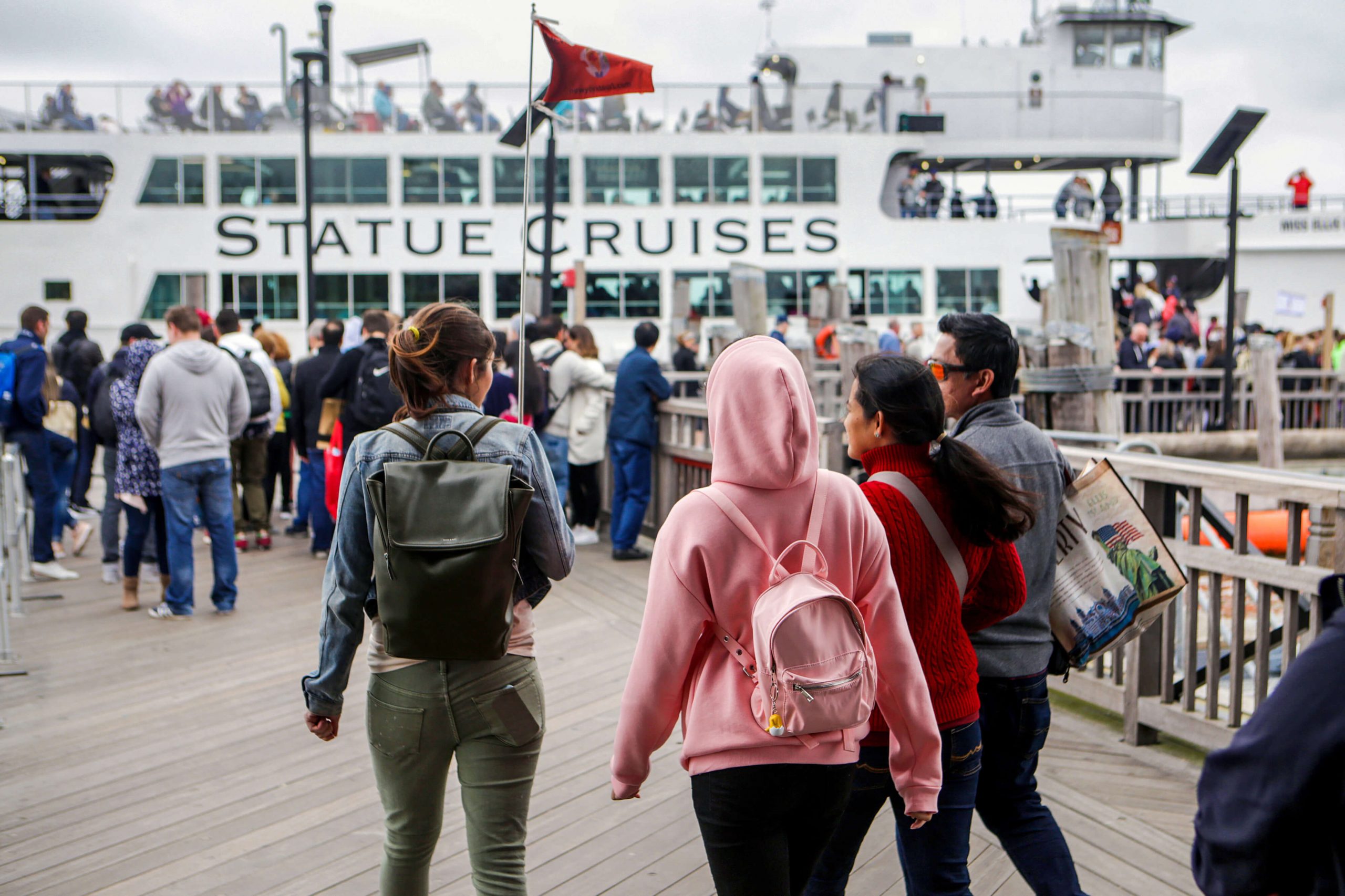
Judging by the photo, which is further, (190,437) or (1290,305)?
(1290,305)

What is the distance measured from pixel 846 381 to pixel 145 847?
281 inches

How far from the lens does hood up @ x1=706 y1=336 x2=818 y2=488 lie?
199 cm

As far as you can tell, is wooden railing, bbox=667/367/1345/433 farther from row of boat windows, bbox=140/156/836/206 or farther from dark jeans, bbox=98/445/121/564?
row of boat windows, bbox=140/156/836/206

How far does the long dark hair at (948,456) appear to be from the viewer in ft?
7.56

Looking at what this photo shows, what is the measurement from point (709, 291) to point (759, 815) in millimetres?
23581

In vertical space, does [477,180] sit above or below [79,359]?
above

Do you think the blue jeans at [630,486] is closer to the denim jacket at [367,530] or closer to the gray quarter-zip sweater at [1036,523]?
the gray quarter-zip sweater at [1036,523]

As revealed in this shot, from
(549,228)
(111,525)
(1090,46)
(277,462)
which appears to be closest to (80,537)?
(111,525)

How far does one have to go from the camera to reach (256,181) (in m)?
24.2

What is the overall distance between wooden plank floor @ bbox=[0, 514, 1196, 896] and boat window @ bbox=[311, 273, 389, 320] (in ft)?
63.1

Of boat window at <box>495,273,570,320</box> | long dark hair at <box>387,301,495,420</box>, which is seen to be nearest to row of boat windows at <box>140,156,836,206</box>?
boat window at <box>495,273,570,320</box>

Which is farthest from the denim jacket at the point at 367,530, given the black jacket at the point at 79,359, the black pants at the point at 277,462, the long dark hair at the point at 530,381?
the black jacket at the point at 79,359

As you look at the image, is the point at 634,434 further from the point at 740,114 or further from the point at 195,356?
the point at 740,114

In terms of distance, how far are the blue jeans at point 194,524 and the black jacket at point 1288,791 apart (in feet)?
20.2
